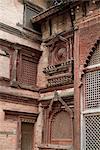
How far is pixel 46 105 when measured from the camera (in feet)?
35.0

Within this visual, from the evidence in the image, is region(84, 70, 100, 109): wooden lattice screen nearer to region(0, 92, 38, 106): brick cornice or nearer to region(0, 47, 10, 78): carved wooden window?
region(0, 92, 38, 106): brick cornice

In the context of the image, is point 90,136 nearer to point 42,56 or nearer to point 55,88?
point 55,88

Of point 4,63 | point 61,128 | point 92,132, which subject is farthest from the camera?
point 4,63

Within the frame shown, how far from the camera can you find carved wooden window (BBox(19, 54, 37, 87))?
35.6 feet

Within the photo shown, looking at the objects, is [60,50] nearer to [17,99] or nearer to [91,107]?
[17,99]

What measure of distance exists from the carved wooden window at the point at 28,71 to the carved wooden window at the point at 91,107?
2868 mm

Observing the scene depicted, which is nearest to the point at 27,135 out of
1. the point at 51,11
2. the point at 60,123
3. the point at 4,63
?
the point at 60,123

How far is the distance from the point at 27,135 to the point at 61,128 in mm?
1504

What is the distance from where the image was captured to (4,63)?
33.4ft

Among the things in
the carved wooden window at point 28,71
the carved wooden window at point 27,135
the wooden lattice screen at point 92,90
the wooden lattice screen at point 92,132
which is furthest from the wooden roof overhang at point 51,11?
the carved wooden window at point 27,135

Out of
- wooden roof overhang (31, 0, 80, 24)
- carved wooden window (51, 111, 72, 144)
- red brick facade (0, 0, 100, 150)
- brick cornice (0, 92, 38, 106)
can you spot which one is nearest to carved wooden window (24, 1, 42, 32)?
red brick facade (0, 0, 100, 150)

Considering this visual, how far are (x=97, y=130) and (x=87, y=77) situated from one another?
5.21 feet

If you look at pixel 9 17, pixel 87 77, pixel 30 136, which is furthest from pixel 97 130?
pixel 9 17

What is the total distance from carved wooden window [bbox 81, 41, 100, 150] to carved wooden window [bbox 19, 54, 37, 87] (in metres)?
2.87
